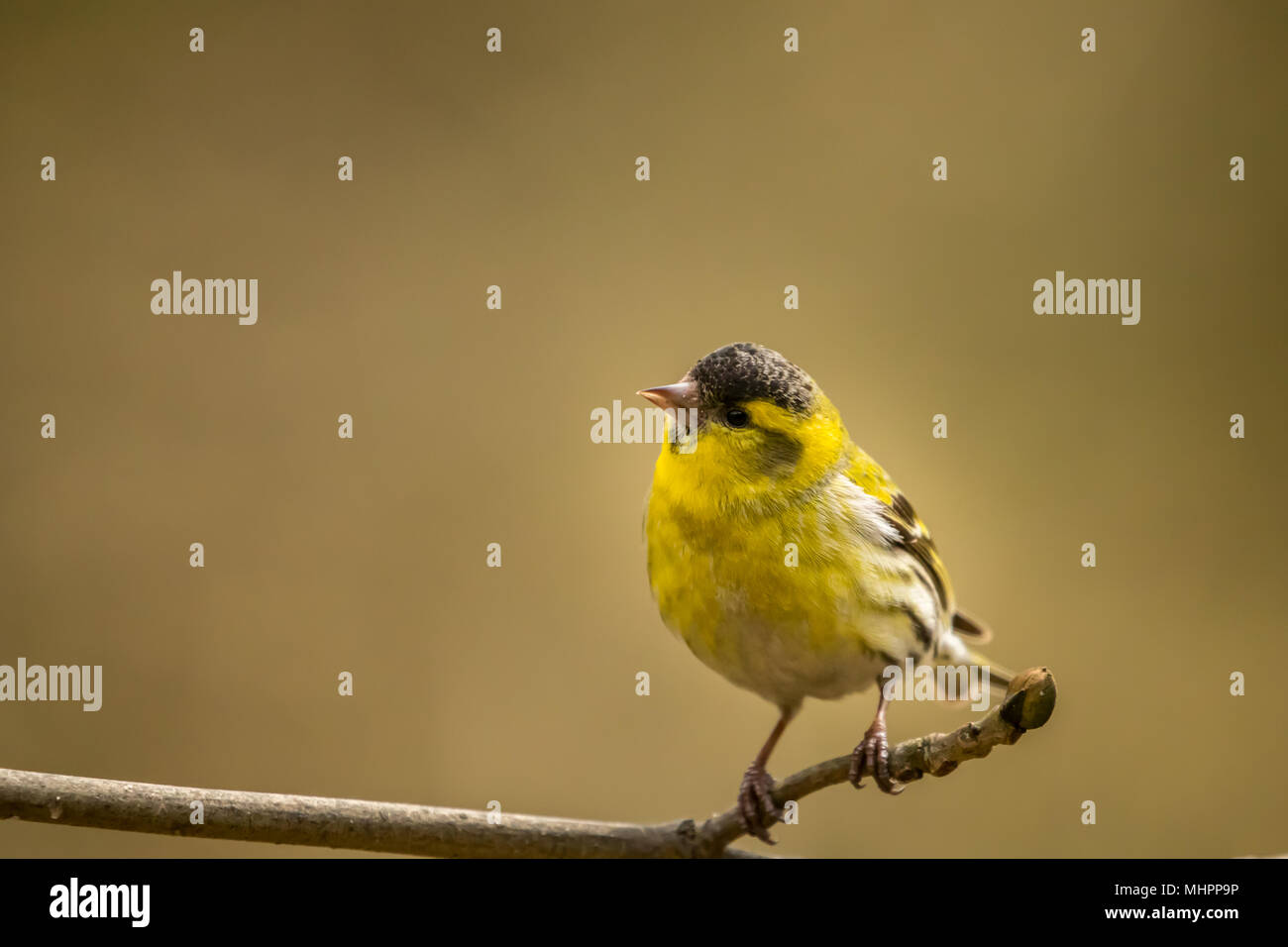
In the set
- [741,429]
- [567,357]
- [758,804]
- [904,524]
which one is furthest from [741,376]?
[567,357]

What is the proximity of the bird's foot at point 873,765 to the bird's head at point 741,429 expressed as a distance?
1.79 ft

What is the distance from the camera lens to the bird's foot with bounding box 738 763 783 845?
2527 millimetres

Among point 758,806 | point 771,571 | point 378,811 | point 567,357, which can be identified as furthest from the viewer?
point 567,357

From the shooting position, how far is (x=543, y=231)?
5.08 m

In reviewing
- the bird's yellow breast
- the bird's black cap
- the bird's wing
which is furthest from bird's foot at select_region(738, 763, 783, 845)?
the bird's black cap

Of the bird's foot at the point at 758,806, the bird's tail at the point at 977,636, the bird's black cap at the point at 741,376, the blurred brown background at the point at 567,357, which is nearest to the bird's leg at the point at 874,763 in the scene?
the bird's foot at the point at 758,806

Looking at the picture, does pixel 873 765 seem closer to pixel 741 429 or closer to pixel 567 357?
pixel 741 429

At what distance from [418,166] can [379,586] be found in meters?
1.94

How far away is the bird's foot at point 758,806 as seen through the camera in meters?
2.53

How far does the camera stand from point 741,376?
2.35m

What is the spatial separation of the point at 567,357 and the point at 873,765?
3102 mm

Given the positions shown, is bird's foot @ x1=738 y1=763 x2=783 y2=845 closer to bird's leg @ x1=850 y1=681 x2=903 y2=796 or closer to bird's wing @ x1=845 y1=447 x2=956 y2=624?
bird's leg @ x1=850 y1=681 x2=903 y2=796

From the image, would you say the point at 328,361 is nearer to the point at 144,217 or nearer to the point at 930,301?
the point at 144,217

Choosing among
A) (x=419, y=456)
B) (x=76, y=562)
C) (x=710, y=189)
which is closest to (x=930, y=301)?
(x=710, y=189)
